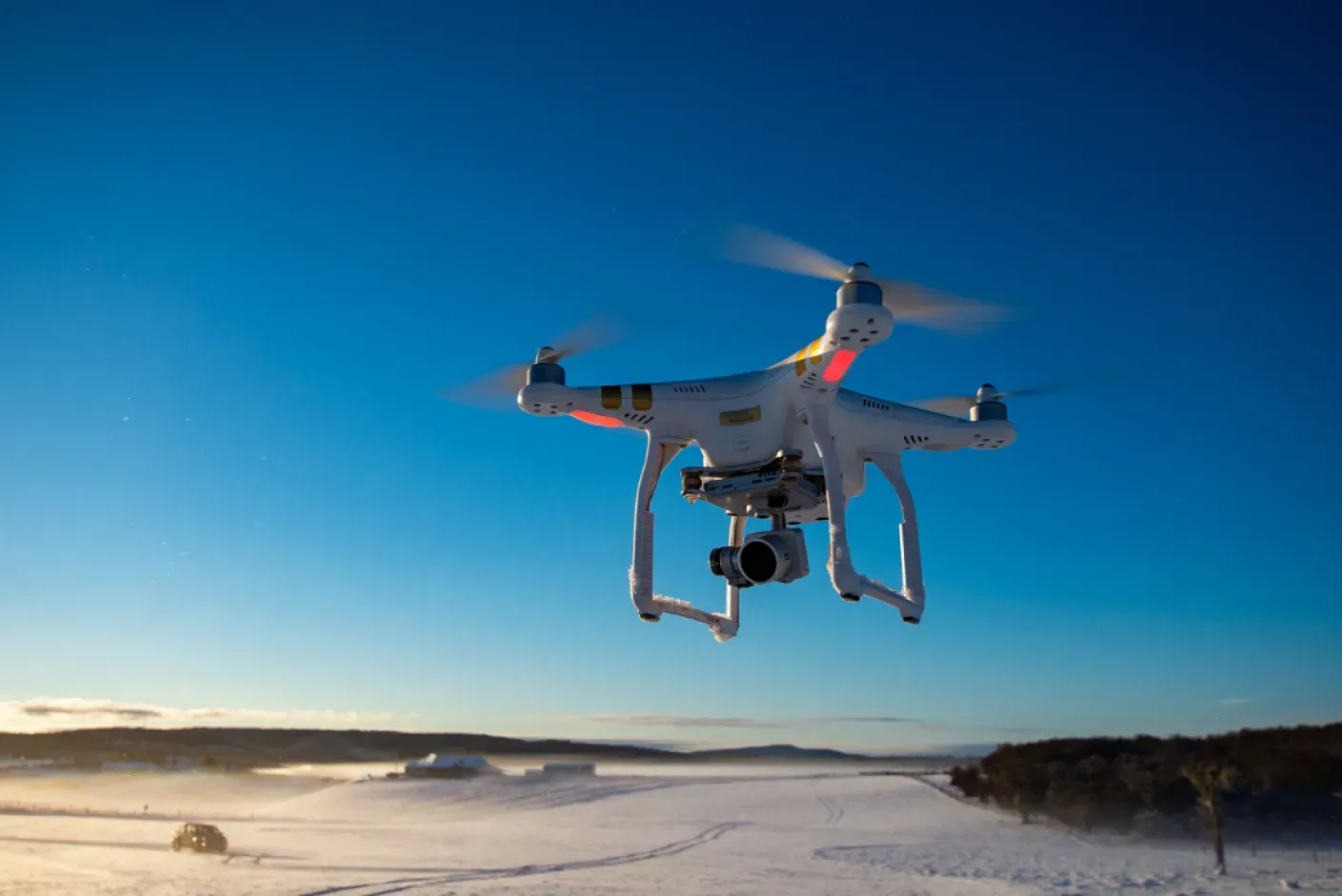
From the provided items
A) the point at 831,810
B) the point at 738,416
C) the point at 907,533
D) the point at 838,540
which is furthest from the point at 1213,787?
the point at 738,416

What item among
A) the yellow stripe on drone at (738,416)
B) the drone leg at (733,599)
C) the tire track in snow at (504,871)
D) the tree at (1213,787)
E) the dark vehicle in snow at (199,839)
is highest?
the yellow stripe on drone at (738,416)

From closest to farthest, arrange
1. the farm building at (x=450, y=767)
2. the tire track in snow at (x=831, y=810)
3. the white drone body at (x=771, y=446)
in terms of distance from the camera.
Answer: the white drone body at (x=771, y=446) < the tire track in snow at (x=831, y=810) < the farm building at (x=450, y=767)

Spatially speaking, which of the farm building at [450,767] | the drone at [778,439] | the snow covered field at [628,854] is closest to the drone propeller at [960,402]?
the drone at [778,439]

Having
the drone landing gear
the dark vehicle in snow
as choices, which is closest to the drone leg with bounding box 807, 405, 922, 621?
the drone landing gear

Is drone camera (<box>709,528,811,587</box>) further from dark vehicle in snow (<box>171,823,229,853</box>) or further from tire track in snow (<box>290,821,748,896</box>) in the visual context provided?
dark vehicle in snow (<box>171,823,229,853</box>)

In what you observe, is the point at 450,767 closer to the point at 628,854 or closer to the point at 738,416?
the point at 628,854

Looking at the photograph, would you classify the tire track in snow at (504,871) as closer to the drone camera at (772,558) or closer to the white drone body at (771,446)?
the white drone body at (771,446)

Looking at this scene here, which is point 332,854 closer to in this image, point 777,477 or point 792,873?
point 792,873
